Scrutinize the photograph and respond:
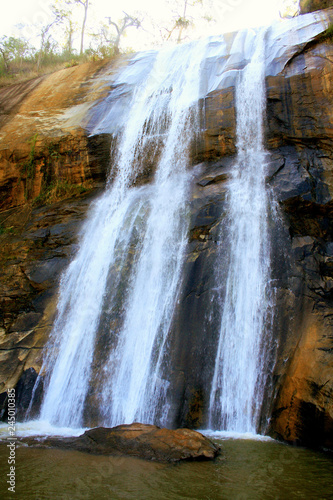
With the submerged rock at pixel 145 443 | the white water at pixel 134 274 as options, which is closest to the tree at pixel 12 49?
the white water at pixel 134 274

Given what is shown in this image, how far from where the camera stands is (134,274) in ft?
31.9

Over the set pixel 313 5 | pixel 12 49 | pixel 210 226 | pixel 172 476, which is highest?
pixel 12 49

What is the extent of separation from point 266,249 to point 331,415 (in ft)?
13.3

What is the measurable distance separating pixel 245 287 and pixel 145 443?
4.27 m

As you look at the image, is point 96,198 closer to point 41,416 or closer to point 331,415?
point 41,416

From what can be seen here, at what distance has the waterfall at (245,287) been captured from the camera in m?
7.19

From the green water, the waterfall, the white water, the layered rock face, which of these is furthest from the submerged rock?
the layered rock face

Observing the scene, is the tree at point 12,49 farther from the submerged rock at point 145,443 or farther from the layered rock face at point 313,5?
the submerged rock at point 145,443

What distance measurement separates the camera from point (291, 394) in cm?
673

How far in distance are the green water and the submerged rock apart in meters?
0.21

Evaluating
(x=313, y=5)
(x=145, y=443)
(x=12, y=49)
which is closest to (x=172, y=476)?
(x=145, y=443)

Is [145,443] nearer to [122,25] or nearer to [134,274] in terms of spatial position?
[134,274]

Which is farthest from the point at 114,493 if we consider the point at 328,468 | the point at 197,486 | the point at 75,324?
the point at 75,324

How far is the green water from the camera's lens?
3969 millimetres
